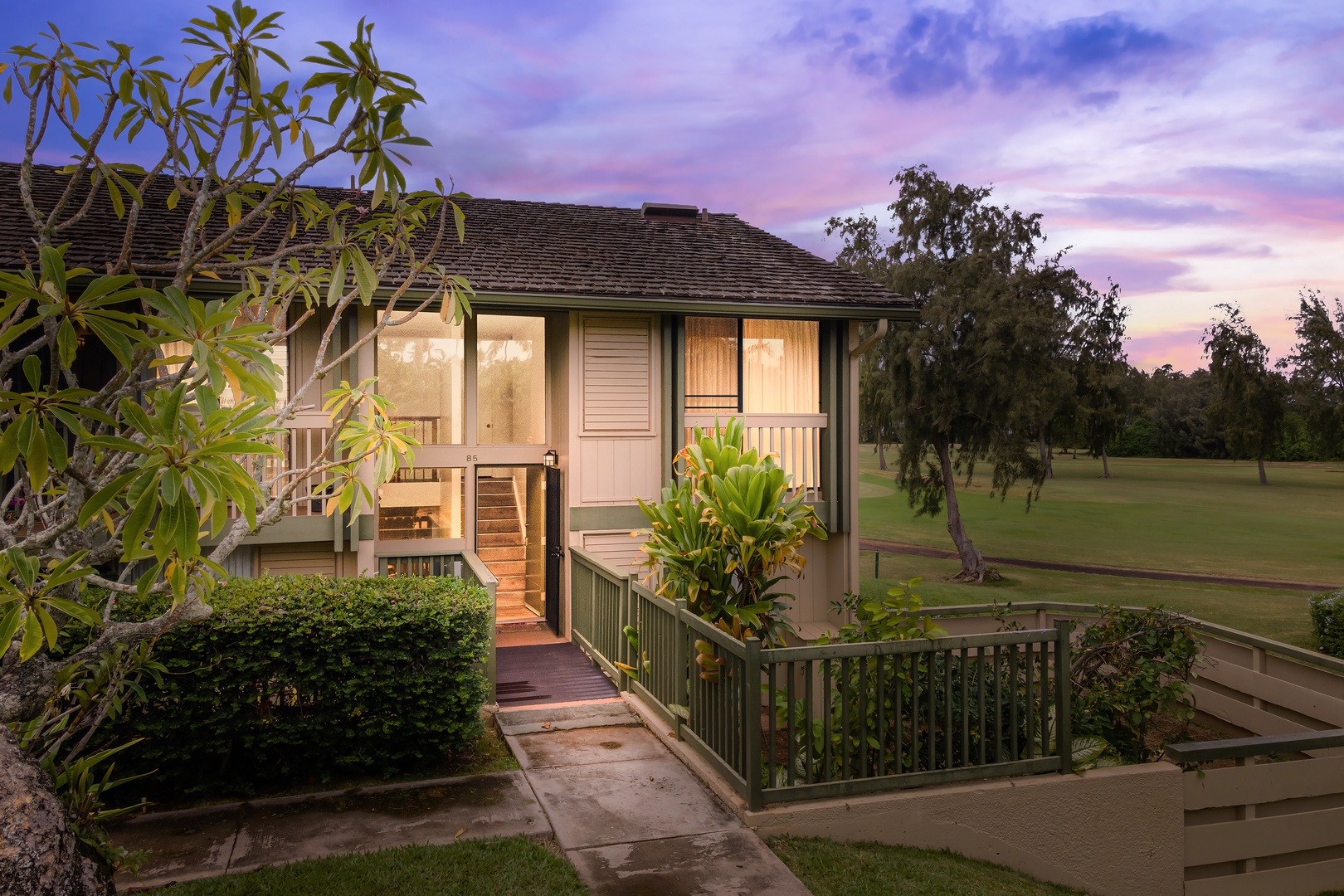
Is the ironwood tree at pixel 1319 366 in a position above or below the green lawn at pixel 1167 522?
above

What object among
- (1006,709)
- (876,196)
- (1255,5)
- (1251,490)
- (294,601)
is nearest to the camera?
(294,601)

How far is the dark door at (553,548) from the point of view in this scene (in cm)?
1166

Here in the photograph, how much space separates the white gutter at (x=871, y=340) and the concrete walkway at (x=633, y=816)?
6.64m

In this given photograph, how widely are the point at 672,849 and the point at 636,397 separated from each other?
7336 millimetres

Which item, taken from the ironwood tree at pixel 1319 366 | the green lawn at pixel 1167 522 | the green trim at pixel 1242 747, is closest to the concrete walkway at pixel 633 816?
the green trim at pixel 1242 747

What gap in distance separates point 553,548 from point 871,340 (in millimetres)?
5182

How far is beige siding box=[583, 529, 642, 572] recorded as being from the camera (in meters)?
11.7

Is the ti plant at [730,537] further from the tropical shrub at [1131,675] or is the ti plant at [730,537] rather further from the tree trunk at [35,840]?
the tree trunk at [35,840]

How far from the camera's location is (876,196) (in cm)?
6631

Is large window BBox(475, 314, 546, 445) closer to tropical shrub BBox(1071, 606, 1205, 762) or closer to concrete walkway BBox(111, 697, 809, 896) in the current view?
concrete walkway BBox(111, 697, 809, 896)

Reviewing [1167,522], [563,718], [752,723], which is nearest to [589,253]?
[563,718]

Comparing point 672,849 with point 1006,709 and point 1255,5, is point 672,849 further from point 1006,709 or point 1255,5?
point 1255,5

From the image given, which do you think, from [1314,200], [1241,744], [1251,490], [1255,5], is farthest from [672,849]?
[1251,490]

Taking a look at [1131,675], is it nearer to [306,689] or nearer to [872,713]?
[872,713]
